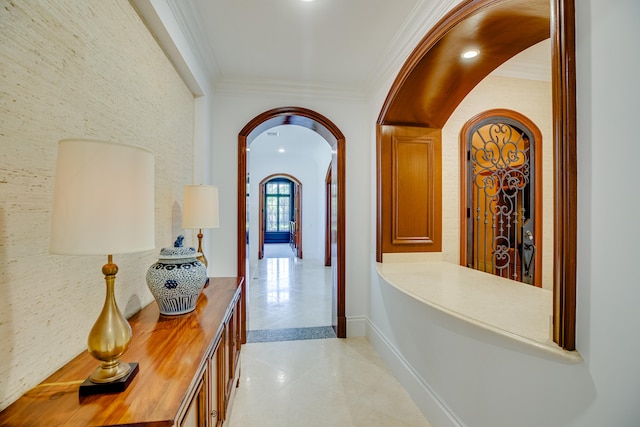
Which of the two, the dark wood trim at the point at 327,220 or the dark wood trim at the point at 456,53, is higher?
the dark wood trim at the point at 456,53

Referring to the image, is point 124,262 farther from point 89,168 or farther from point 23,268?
point 89,168

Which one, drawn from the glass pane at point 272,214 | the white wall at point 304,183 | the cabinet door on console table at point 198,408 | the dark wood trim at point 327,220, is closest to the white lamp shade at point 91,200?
the cabinet door on console table at point 198,408

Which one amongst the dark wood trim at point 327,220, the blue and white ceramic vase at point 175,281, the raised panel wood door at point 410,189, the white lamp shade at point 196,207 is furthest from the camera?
the dark wood trim at point 327,220

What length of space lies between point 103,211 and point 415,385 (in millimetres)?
2267

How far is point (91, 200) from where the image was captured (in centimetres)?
75

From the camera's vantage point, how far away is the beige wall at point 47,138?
0.82 metres

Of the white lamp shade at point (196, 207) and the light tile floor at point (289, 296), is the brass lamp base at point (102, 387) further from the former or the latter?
the light tile floor at point (289, 296)

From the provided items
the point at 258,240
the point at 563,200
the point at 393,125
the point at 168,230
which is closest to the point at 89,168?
the point at 168,230

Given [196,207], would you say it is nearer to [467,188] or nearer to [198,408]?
[198,408]

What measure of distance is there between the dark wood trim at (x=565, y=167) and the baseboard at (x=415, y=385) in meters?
1.06

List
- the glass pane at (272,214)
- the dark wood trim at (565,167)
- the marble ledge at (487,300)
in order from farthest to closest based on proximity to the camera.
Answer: the glass pane at (272,214) < the marble ledge at (487,300) < the dark wood trim at (565,167)

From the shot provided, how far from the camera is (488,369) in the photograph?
4.67 feet

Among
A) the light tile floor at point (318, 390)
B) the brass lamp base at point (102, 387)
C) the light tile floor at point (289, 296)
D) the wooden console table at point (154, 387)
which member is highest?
the brass lamp base at point (102, 387)

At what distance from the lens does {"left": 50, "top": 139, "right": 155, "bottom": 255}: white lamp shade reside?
739mm
